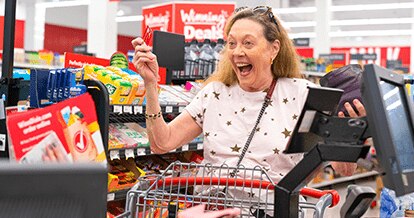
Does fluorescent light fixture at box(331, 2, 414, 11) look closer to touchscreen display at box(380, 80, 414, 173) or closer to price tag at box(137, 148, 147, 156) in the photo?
price tag at box(137, 148, 147, 156)

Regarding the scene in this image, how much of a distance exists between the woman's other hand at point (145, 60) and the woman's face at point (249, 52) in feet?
1.21

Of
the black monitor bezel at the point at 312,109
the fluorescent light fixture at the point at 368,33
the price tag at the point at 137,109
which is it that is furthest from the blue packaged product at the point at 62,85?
the fluorescent light fixture at the point at 368,33

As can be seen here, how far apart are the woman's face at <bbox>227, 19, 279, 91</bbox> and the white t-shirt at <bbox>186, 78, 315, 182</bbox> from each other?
3.2 inches

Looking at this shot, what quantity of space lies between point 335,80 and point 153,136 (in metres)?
0.77

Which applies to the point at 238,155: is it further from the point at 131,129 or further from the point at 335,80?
the point at 131,129

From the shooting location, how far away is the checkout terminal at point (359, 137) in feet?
3.74

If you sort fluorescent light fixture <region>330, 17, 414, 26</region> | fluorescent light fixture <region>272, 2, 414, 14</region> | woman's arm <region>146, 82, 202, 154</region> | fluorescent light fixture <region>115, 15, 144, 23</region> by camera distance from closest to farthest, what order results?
woman's arm <region>146, 82, 202, 154</region> < fluorescent light fixture <region>272, 2, 414, 14</region> < fluorescent light fixture <region>330, 17, 414, 26</region> < fluorescent light fixture <region>115, 15, 144, 23</region>

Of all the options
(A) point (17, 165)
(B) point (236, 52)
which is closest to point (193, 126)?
(B) point (236, 52)

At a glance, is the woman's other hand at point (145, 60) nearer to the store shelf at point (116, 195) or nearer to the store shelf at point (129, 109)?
the store shelf at point (129, 109)

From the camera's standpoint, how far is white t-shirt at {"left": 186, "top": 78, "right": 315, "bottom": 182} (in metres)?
2.27

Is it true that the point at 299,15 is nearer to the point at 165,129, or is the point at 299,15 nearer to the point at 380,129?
the point at 165,129

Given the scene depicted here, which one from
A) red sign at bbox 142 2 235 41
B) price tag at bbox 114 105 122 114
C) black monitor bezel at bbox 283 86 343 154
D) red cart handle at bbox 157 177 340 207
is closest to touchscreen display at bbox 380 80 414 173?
black monitor bezel at bbox 283 86 343 154

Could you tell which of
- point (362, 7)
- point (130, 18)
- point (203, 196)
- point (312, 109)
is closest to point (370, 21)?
point (362, 7)

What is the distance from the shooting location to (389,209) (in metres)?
2.79
